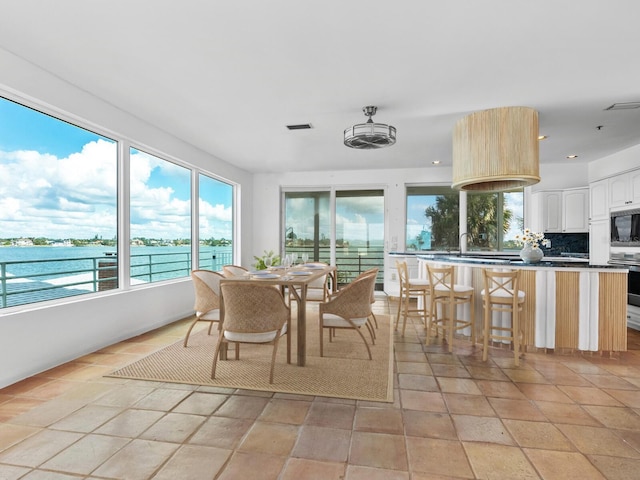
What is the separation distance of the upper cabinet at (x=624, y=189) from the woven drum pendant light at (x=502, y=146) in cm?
227

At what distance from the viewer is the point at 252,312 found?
258 centimetres

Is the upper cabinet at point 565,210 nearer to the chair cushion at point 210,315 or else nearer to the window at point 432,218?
the window at point 432,218

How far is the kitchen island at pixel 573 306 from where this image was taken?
11.0 ft

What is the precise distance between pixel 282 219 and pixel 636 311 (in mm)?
5997

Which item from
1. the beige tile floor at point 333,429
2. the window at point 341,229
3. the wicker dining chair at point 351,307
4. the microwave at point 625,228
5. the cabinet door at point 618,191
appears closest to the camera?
the beige tile floor at point 333,429

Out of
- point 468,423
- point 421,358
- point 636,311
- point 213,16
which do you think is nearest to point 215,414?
point 468,423

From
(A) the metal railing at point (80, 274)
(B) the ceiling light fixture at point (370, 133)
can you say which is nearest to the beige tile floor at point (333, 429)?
(A) the metal railing at point (80, 274)

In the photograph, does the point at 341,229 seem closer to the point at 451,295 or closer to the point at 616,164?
the point at 451,295

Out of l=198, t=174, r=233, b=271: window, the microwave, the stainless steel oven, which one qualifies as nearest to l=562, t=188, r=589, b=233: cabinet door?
the microwave

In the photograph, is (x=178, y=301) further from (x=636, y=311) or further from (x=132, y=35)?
(x=636, y=311)

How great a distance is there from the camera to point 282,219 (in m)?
7.40

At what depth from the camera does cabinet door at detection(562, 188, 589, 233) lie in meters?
5.70

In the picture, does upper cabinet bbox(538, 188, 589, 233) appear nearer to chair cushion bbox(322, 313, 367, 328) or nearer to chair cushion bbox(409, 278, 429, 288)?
chair cushion bbox(409, 278, 429, 288)

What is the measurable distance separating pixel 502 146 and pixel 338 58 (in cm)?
197
